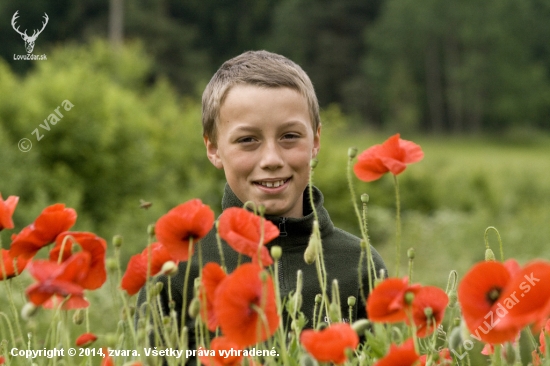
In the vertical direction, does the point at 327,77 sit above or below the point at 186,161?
above

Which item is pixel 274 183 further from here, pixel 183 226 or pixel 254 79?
pixel 183 226

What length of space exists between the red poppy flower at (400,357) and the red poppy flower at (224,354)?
0.17 meters

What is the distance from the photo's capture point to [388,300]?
70cm

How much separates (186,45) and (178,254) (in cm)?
3103

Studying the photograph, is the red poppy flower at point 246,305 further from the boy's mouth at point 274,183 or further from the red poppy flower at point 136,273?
the boy's mouth at point 274,183

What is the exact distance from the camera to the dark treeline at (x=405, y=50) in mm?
34000

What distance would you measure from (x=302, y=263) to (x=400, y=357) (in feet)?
2.82

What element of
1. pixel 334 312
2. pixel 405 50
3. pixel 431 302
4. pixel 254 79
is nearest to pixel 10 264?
pixel 334 312

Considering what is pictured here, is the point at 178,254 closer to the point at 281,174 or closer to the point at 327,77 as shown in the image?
the point at 281,174

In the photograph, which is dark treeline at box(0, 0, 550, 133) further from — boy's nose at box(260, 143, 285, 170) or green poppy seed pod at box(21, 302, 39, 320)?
green poppy seed pod at box(21, 302, 39, 320)

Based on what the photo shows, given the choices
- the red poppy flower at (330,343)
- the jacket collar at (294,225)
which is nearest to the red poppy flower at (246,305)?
the red poppy flower at (330,343)

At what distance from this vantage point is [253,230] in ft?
2.54

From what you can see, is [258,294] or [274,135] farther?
[274,135]

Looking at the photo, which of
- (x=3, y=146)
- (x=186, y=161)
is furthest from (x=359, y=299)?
(x=186, y=161)
